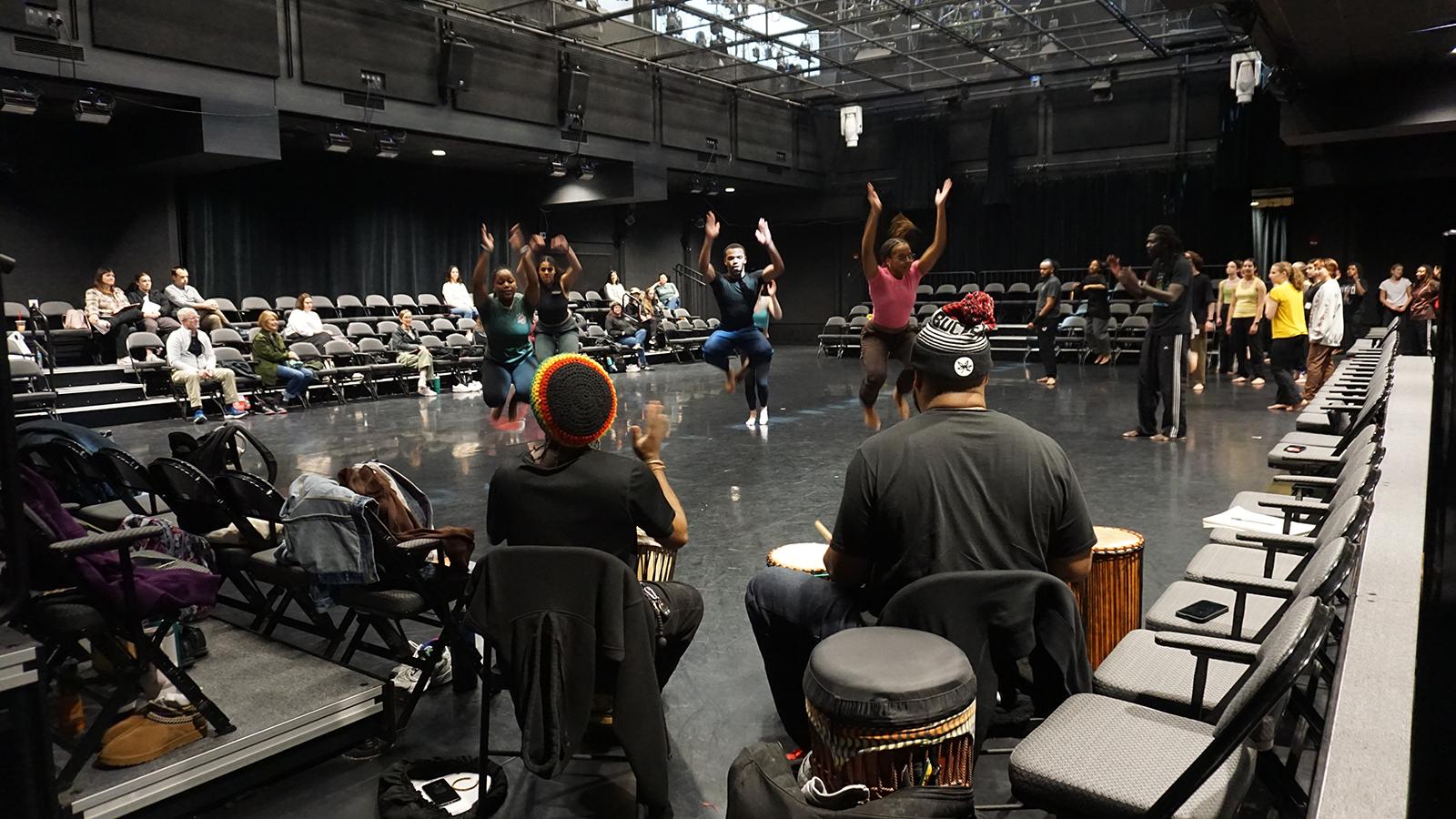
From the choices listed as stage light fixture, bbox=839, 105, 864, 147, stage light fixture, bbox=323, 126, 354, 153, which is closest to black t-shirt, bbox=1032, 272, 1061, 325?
stage light fixture, bbox=839, 105, 864, 147

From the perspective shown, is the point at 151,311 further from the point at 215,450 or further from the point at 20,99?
the point at 215,450

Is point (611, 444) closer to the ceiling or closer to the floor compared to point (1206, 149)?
closer to the floor

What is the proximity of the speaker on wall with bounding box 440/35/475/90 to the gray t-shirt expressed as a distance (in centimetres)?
1307

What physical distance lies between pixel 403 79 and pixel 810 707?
1270cm

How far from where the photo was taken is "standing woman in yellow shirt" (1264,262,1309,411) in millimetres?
8852

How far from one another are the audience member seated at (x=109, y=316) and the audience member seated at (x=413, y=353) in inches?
121

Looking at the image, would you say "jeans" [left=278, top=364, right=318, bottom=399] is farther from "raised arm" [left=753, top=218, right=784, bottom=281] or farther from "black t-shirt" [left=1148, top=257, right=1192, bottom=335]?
"black t-shirt" [left=1148, top=257, right=1192, bottom=335]

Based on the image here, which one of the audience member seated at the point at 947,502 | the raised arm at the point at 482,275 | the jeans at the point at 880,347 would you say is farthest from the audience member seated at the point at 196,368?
the audience member seated at the point at 947,502

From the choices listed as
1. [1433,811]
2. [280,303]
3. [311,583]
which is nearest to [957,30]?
[280,303]

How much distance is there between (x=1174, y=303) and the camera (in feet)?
23.0

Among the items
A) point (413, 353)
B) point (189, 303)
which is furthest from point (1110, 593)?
point (189, 303)

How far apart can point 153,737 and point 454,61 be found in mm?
12131

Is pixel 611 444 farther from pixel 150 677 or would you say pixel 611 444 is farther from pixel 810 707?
pixel 810 707

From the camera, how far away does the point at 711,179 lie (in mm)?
18422
